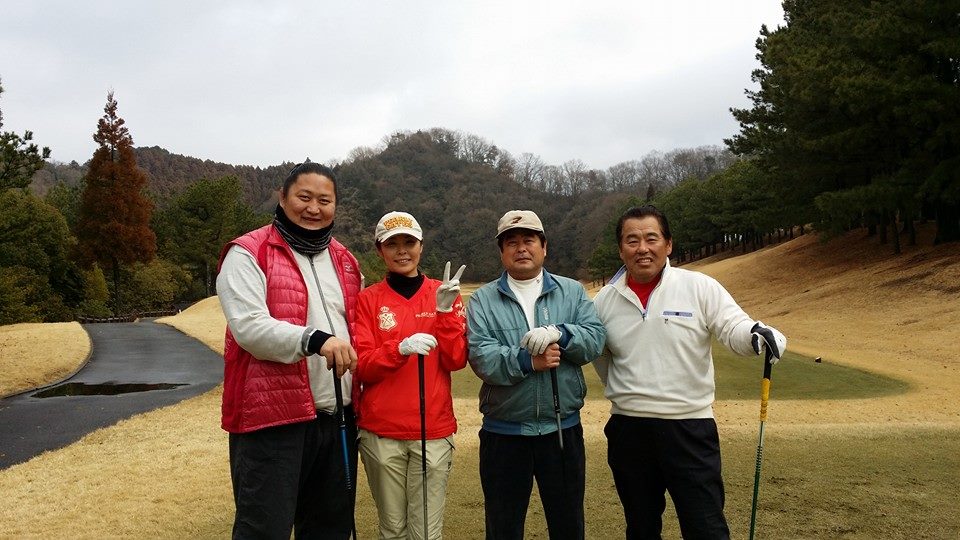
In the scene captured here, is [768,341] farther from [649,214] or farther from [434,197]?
[434,197]

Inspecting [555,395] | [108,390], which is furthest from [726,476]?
[108,390]

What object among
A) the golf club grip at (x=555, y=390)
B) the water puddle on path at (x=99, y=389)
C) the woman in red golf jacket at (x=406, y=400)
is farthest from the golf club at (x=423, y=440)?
the water puddle on path at (x=99, y=389)

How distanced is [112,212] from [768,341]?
37.1m

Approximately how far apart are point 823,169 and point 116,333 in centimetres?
2534

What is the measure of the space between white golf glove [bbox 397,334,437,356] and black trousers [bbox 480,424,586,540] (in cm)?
60

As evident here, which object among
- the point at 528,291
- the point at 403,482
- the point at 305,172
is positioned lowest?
the point at 403,482

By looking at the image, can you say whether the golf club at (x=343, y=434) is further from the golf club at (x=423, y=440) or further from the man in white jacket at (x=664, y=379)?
the man in white jacket at (x=664, y=379)

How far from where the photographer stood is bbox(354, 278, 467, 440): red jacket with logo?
10.4ft

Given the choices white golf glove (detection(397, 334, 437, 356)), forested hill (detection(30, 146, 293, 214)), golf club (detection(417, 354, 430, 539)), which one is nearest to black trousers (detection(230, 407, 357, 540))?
golf club (detection(417, 354, 430, 539))

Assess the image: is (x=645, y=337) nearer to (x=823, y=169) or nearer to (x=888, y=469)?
(x=888, y=469)

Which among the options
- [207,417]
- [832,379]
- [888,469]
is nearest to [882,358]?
[832,379]

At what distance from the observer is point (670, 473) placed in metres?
3.18

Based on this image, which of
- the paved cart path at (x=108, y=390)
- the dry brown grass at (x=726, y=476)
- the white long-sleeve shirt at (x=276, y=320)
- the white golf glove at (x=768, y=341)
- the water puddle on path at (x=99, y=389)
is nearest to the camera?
the white long-sleeve shirt at (x=276, y=320)

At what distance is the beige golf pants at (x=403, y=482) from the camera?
3217 millimetres
